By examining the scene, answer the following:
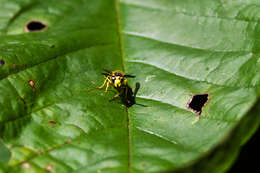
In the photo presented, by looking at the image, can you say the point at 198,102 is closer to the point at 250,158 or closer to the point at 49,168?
the point at 250,158

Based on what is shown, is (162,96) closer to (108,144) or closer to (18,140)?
(108,144)

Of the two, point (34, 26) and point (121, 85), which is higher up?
point (34, 26)

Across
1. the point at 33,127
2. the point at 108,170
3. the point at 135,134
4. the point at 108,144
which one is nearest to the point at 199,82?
the point at 135,134

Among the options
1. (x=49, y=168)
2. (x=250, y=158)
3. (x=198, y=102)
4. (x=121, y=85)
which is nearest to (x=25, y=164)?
(x=49, y=168)

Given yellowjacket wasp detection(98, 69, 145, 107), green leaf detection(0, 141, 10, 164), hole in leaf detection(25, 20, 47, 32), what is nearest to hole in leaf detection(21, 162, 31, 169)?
green leaf detection(0, 141, 10, 164)

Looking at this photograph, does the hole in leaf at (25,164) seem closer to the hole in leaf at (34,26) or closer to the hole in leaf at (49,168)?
the hole in leaf at (49,168)

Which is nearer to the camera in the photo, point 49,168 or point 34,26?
point 49,168
